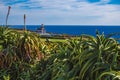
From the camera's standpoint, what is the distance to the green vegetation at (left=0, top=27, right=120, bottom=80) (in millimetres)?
8992

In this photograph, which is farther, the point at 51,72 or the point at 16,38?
the point at 16,38

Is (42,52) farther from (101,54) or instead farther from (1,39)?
(101,54)

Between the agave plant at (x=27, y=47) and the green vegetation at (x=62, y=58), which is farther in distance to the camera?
the agave plant at (x=27, y=47)

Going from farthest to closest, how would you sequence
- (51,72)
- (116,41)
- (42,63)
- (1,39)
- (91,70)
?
1. (1,39)
2. (42,63)
3. (51,72)
4. (116,41)
5. (91,70)

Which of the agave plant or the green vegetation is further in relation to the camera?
the agave plant

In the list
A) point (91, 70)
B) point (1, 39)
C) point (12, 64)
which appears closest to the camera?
point (91, 70)

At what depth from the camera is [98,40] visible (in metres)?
9.71

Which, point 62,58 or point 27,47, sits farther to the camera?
point 27,47

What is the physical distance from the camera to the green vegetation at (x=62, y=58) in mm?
8992

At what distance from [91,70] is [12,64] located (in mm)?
5106

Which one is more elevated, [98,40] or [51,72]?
[98,40]

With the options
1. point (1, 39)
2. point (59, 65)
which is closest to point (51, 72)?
point (59, 65)

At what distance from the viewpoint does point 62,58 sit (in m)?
10.7

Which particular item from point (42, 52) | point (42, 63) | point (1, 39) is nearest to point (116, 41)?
point (42, 63)
